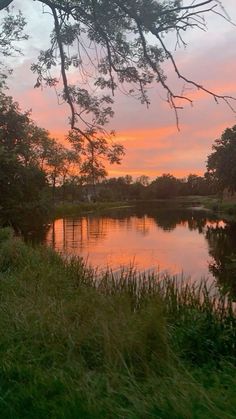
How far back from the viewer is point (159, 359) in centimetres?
593

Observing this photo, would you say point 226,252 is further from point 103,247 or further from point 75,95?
point 75,95

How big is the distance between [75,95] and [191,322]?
4091 mm

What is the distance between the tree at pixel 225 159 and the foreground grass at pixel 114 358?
45.3 m

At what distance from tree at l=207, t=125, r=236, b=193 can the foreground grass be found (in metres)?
45.3

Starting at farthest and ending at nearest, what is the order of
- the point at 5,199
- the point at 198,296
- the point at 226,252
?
the point at 5,199 < the point at 226,252 < the point at 198,296

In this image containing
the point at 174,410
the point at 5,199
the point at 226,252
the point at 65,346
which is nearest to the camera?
the point at 174,410

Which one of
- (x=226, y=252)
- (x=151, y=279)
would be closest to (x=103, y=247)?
(x=226, y=252)

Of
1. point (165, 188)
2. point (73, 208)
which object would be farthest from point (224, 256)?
point (165, 188)

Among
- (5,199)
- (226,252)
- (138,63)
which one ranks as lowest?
(226,252)

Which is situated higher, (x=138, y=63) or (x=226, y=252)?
(x=138, y=63)

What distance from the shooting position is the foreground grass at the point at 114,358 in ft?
14.2

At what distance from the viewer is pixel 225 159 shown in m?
54.0

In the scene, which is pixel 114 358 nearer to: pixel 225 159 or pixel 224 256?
pixel 224 256

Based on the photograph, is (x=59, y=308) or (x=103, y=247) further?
(x=103, y=247)
